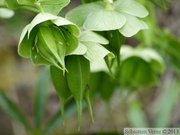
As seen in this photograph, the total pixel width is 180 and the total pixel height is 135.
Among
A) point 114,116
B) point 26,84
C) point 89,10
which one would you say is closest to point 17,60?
point 26,84

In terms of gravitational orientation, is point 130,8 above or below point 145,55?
above

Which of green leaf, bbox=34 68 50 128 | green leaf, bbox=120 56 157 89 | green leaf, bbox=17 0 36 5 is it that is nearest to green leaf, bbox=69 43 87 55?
green leaf, bbox=17 0 36 5

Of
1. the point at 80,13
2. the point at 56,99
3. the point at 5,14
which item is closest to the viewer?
the point at 80,13

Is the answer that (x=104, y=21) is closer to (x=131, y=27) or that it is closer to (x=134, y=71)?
(x=131, y=27)

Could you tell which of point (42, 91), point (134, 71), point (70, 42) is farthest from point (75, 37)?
point (42, 91)

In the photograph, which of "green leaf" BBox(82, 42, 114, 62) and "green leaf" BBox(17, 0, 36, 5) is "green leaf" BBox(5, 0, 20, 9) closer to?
"green leaf" BBox(17, 0, 36, 5)

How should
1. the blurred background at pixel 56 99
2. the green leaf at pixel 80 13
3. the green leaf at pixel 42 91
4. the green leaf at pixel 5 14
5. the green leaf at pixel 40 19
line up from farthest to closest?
the blurred background at pixel 56 99
the green leaf at pixel 42 91
the green leaf at pixel 5 14
the green leaf at pixel 80 13
the green leaf at pixel 40 19

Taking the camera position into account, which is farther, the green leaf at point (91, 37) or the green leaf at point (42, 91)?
the green leaf at point (42, 91)

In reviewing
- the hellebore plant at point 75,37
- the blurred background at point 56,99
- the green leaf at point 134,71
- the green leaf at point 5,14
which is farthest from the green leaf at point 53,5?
the blurred background at point 56,99

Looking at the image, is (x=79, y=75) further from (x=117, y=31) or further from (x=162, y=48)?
(x=162, y=48)

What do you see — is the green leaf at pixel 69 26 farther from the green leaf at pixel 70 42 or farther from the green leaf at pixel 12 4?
the green leaf at pixel 12 4
